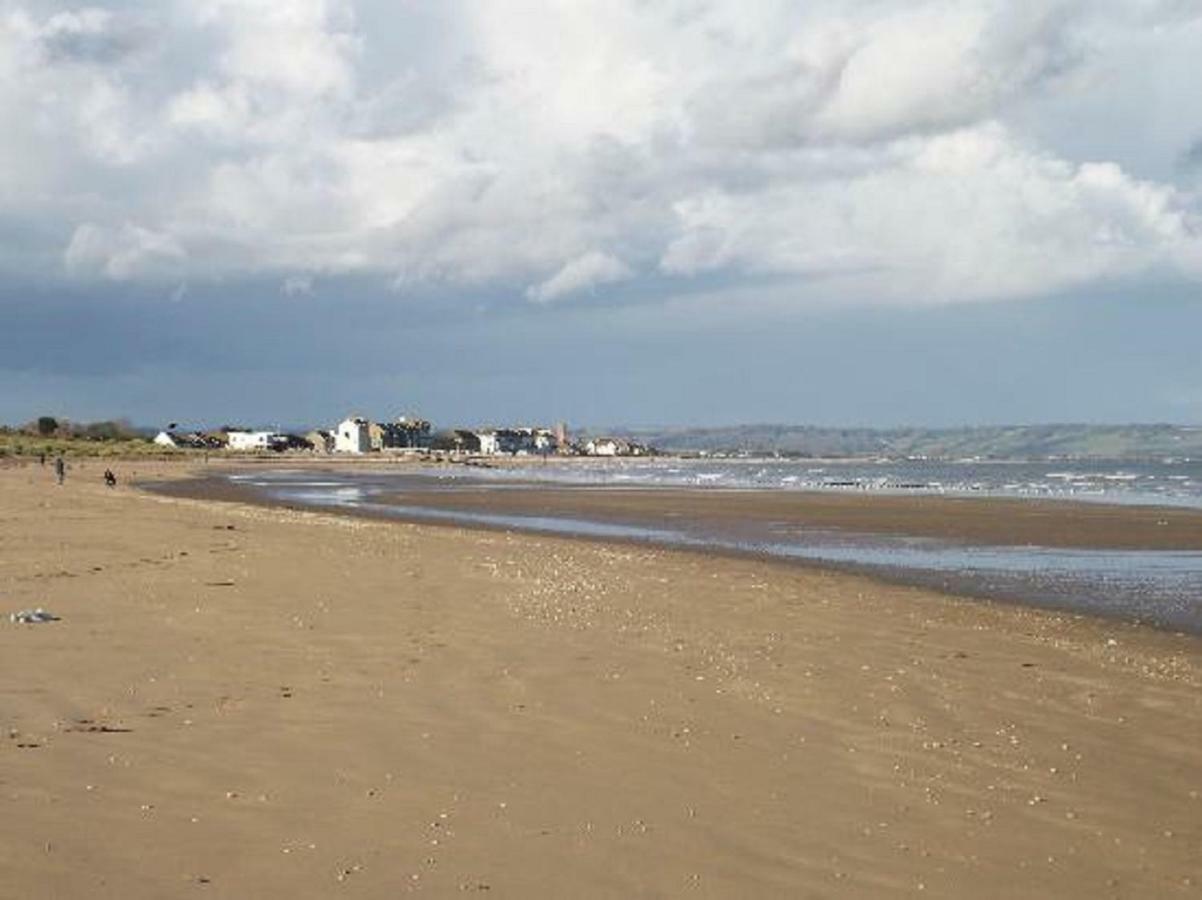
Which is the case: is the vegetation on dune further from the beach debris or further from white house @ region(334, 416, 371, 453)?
the beach debris

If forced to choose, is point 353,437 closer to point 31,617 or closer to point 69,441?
point 69,441

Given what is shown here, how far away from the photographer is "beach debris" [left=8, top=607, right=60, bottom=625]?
11.6 m

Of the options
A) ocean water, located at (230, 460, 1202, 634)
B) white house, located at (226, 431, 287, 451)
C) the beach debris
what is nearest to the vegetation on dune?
white house, located at (226, 431, 287, 451)

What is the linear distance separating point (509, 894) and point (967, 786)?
351 cm

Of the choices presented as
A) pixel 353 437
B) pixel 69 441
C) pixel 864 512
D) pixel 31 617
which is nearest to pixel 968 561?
pixel 864 512

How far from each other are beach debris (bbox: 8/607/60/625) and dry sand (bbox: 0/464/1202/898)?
0.52 ft

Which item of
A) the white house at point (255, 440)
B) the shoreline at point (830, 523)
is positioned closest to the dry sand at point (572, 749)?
the shoreline at point (830, 523)

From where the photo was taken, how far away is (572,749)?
7977 millimetres

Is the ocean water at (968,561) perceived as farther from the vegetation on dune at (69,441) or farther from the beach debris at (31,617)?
the vegetation on dune at (69,441)

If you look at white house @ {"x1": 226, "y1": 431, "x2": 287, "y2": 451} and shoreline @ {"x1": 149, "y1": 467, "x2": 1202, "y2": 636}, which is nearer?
shoreline @ {"x1": 149, "y1": 467, "x2": 1202, "y2": 636}

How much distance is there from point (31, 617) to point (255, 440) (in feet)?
610

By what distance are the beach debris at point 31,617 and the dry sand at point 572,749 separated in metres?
0.16

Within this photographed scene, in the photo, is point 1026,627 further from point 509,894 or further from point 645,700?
point 509,894

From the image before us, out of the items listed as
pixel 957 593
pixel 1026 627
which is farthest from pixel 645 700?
pixel 957 593
